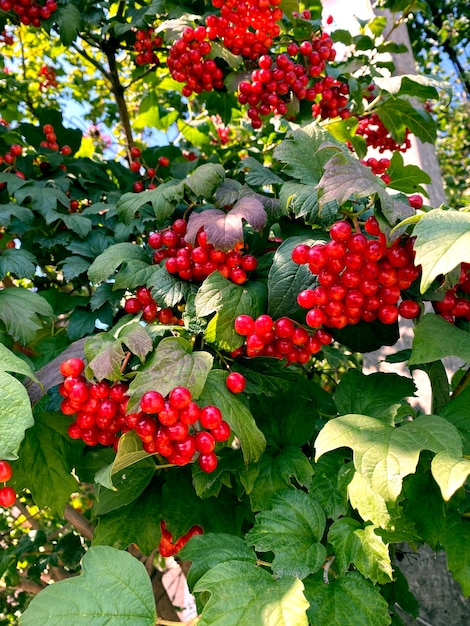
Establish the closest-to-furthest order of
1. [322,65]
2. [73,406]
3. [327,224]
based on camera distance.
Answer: [73,406] → [327,224] → [322,65]

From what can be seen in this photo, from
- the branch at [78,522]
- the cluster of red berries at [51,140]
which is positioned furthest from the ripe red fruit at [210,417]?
the cluster of red berries at [51,140]

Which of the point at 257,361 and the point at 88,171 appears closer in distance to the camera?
the point at 257,361

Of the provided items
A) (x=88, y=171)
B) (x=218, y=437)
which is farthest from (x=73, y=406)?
(x=88, y=171)

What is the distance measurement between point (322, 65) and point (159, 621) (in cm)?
158

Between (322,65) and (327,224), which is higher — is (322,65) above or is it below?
above

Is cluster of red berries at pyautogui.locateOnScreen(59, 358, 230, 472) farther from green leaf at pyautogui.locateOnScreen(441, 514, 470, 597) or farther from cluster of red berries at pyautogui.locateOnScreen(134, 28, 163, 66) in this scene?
cluster of red berries at pyautogui.locateOnScreen(134, 28, 163, 66)

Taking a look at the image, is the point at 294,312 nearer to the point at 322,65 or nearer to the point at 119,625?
the point at 119,625

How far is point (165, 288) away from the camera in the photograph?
3.71 ft

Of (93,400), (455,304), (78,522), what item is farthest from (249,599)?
(78,522)

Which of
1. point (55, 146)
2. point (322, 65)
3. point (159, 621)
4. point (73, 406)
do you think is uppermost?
point (322, 65)

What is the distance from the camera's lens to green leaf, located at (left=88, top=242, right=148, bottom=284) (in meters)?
1.20

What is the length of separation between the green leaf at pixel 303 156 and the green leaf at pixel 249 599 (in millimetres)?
740

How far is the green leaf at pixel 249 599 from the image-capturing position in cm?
74

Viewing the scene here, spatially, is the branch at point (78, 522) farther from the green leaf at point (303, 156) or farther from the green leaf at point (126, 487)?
the green leaf at point (303, 156)
